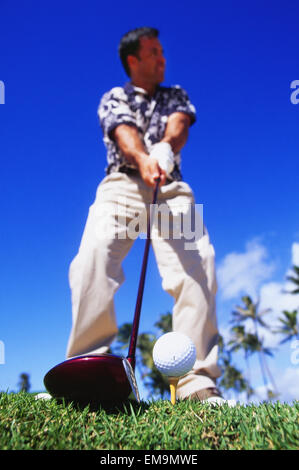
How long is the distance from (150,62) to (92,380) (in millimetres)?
3623

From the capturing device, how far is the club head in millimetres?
1783

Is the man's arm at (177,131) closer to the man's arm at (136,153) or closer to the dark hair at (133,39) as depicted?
the man's arm at (136,153)

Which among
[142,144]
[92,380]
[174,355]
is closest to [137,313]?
[174,355]

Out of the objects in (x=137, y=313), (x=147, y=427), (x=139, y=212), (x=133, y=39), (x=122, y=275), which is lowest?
(x=147, y=427)

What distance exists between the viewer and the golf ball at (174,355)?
224cm

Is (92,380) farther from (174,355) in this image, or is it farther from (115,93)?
(115,93)

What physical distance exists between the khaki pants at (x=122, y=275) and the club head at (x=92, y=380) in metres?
1.02

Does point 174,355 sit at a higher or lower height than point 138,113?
lower

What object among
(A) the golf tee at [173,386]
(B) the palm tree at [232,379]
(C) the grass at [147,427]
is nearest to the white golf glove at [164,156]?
(A) the golf tee at [173,386]

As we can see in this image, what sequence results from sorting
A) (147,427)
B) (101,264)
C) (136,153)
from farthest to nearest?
(136,153)
(101,264)
(147,427)

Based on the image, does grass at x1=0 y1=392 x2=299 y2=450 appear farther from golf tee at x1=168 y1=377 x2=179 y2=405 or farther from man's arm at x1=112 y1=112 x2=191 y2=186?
man's arm at x1=112 y1=112 x2=191 y2=186

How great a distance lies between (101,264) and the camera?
3.13m

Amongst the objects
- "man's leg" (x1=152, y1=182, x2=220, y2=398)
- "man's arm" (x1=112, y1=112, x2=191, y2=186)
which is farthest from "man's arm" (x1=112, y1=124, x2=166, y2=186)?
"man's leg" (x1=152, y1=182, x2=220, y2=398)
